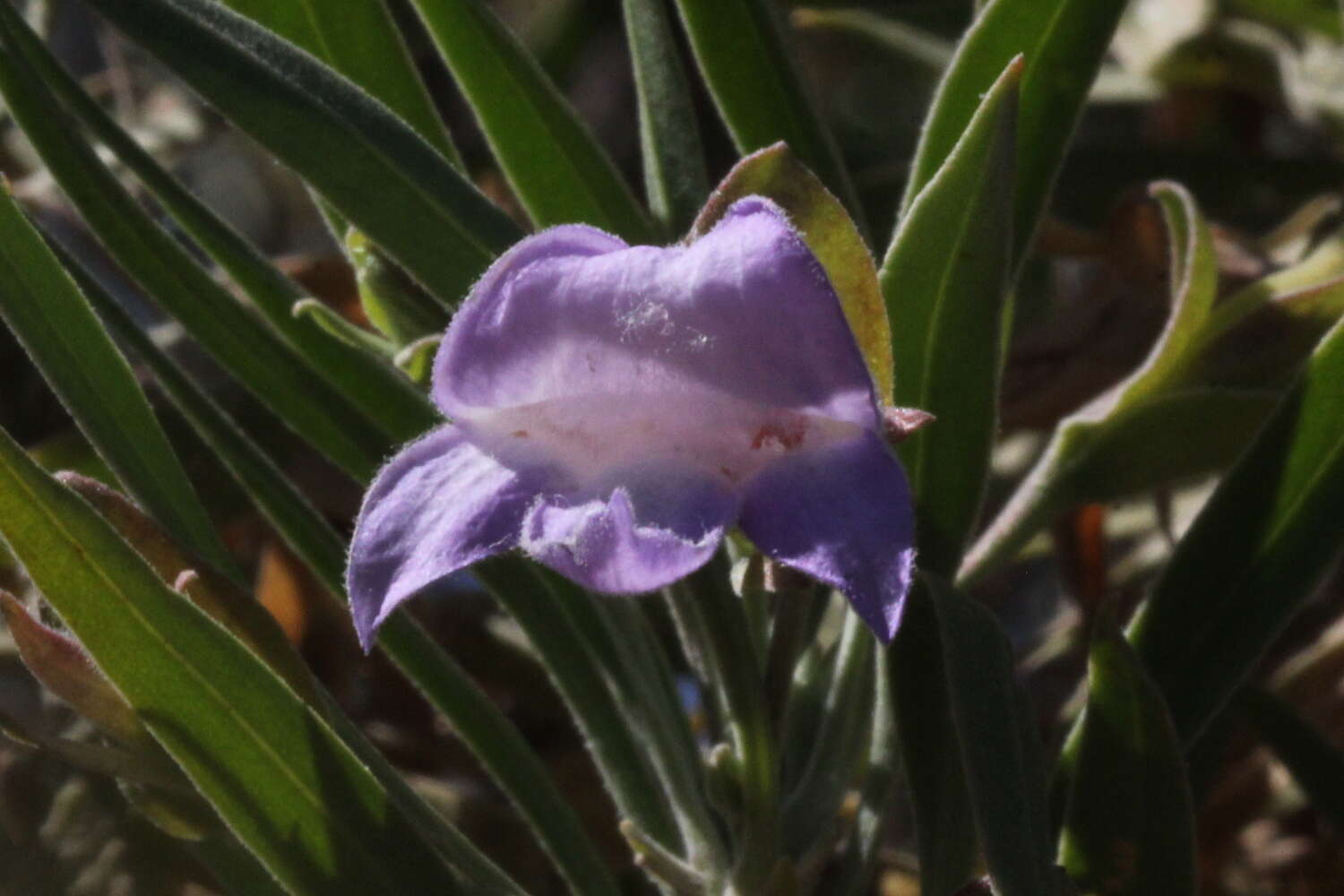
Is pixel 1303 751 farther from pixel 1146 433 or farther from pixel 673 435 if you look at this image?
pixel 673 435

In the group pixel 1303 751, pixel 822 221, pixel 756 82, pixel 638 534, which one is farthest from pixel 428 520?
pixel 1303 751

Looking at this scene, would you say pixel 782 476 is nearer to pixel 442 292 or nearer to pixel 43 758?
pixel 442 292

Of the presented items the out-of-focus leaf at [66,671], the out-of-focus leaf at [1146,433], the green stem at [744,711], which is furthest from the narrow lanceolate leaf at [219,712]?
the out-of-focus leaf at [1146,433]

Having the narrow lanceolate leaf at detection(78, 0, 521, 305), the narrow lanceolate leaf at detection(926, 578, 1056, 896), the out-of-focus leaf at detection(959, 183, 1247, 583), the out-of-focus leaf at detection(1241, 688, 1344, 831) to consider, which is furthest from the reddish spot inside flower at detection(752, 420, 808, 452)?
the out-of-focus leaf at detection(1241, 688, 1344, 831)

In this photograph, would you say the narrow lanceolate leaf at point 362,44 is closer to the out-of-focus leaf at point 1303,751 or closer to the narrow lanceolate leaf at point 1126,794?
the narrow lanceolate leaf at point 1126,794

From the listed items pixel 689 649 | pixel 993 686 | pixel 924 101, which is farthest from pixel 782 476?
pixel 924 101
